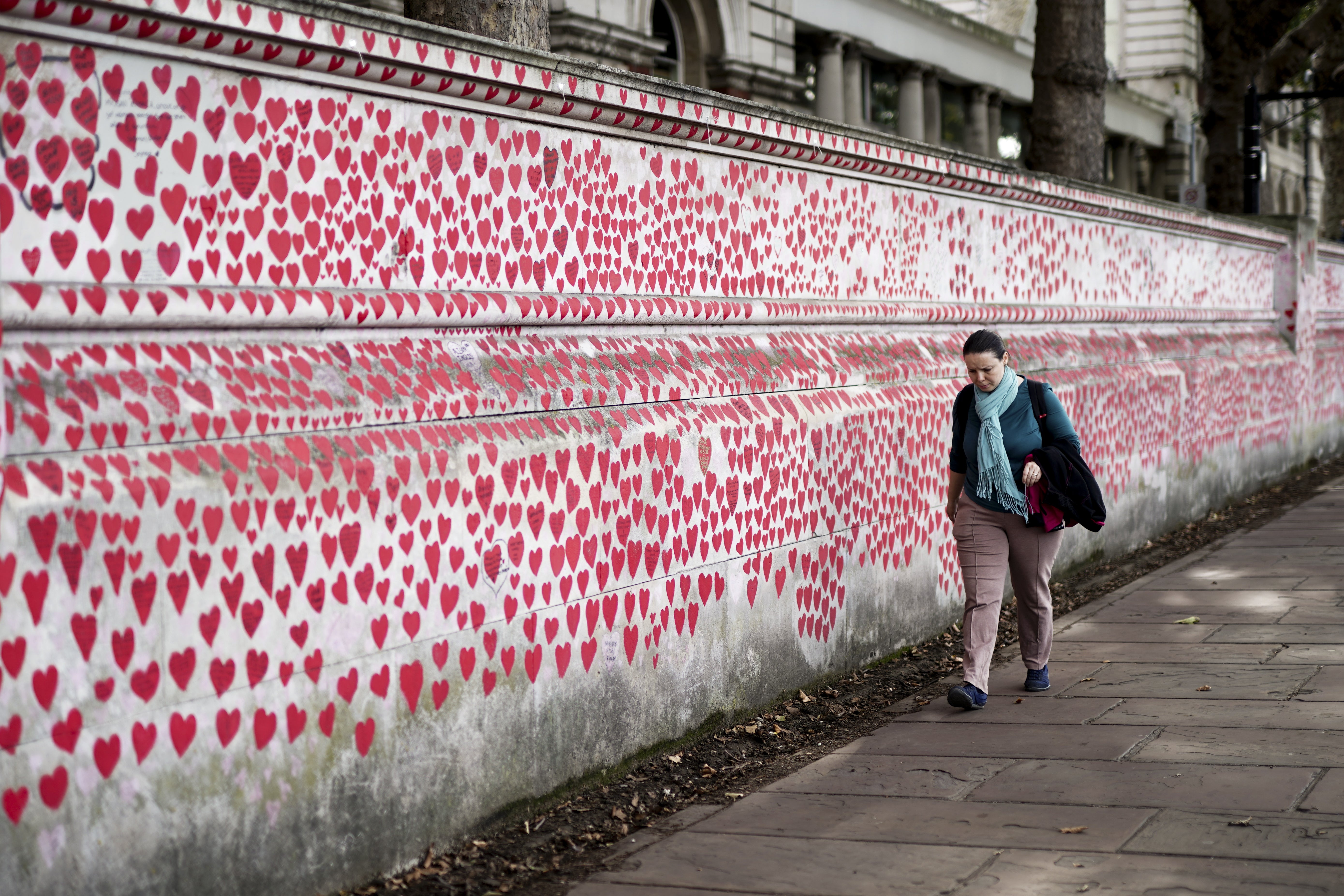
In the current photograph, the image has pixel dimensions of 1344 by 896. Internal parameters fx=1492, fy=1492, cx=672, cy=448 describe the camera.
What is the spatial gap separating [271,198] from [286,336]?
14.6 inches

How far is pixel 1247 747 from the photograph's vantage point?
16.9 feet

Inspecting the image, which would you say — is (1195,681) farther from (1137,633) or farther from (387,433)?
(387,433)

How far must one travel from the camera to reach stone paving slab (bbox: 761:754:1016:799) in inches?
193

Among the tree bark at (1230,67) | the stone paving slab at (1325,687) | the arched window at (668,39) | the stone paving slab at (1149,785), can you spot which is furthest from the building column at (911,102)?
the stone paving slab at (1149,785)

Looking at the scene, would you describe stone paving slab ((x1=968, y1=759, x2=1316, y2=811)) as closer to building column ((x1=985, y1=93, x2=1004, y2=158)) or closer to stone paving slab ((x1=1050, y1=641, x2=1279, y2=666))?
stone paving slab ((x1=1050, y1=641, x2=1279, y2=666))

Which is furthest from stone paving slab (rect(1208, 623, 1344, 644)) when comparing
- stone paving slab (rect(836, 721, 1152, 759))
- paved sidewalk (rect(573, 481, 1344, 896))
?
stone paving slab (rect(836, 721, 1152, 759))

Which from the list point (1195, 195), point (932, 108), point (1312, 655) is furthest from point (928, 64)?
point (1312, 655)

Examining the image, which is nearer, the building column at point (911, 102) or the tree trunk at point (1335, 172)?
the building column at point (911, 102)

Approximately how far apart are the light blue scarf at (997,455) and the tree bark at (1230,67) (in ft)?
52.1

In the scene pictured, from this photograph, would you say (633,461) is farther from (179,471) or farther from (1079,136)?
(1079,136)

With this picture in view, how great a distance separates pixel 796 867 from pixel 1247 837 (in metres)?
1.25

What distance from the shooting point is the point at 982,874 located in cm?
395

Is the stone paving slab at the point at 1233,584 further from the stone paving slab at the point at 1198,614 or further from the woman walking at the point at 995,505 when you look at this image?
the woman walking at the point at 995,505

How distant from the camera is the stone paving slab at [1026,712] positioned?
19.1 ft
